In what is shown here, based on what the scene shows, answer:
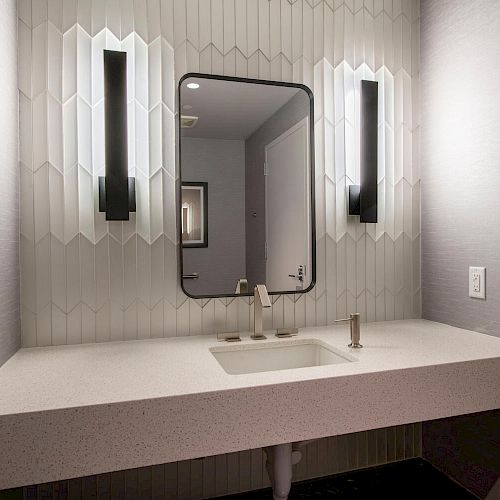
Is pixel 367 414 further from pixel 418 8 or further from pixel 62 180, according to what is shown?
pixel 418 8

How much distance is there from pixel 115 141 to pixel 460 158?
1.36 meters

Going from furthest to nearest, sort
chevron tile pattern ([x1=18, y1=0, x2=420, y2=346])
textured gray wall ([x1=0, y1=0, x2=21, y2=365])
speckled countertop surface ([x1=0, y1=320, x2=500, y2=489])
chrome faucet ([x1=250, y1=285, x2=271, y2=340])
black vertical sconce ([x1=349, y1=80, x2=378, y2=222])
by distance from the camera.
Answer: black vertical sconce ([x1=349, y1=80, x2=378, y2=222])
chrome faucet ([x1=250, y1=285, x2=271, y2=340])
chevron tile pattern ([x1=18, y1=0, x2=420, y2=346])
textured gray wall ([x1=0, y1=0, x2=21, y2=365])
speckled countertop surface ([x1=0, y1=320, x2=500, y2=489])

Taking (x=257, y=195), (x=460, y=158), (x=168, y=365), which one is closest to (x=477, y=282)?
(x=460, y=158)

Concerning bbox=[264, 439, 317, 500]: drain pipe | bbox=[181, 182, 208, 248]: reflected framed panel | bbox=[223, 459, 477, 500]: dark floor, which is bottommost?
bbox=[223, 459, 477, 500]: dark floor

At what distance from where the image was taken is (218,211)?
1.69m

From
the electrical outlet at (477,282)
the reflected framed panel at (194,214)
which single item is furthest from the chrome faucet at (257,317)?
the electrical outlet at (477,282)

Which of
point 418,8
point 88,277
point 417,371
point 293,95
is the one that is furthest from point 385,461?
point 418,8

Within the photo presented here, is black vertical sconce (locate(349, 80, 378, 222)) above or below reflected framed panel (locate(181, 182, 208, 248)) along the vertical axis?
above

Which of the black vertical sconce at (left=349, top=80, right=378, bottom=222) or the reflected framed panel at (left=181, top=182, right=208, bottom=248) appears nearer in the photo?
the reflected framed panel at (left=181, top=182, right=208, bottom=248)

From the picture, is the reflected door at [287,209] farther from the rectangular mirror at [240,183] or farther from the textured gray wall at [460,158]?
the textured gray wall at [460,158]

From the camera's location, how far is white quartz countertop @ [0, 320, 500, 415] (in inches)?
42.7

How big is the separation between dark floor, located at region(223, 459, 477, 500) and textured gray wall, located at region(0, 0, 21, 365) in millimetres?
1111

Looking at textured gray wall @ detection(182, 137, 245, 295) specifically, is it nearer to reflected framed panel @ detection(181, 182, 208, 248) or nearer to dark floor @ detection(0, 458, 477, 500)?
reflected framed panel @ detection(181, 182, 208, 248)

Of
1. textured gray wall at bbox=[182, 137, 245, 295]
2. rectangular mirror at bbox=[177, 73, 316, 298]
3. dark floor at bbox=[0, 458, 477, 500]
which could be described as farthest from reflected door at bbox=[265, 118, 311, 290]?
dark floor at bbox=[0, 458, 477, 500]
